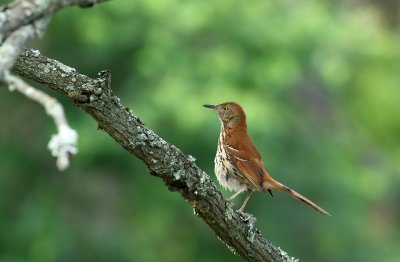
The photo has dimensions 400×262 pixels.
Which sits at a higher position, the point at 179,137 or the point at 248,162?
the point at 179,137

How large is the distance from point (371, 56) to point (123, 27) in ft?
15.4

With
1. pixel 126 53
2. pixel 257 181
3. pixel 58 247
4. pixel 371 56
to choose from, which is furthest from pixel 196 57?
pixel 257 181

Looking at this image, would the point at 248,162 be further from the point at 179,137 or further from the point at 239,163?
the point at 179,137

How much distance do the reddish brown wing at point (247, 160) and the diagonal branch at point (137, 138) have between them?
1571 mm

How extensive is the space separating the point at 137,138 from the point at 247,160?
2.22m

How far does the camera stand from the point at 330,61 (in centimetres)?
1234

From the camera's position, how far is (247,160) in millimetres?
6105

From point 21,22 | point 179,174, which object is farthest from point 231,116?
point 21,22

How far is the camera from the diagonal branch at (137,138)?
A: 390cm

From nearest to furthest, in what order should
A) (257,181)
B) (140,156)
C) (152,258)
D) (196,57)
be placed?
1. (140,156)
2. (257,181)
3. (196,57)
4. (152,258)

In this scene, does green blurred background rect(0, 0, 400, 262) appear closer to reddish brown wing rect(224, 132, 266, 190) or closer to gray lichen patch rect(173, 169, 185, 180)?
reddish brown wing rect(224, 132, 266, 190)

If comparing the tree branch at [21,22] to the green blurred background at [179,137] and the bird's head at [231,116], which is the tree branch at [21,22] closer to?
the bird's head at [231,116]

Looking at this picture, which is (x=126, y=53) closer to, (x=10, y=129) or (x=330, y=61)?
(x=10, y=129)

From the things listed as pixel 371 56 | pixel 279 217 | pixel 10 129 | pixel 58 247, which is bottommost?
pixel 58 247
